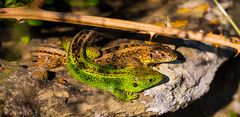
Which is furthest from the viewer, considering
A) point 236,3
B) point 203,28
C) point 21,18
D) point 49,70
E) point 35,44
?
point 236,3

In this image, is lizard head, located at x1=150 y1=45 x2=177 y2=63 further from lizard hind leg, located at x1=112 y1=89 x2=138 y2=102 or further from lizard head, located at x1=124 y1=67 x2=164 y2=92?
lizard hind leg, located at x1=112 y1=89 x2=138 y2=102

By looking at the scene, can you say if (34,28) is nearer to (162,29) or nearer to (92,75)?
(92,75)

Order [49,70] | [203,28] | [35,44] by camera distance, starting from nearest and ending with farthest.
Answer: [49,70] < [35,44] < [203,28]

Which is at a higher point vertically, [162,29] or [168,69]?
[162,29]

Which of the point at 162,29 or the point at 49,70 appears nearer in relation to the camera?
the point at 162,29

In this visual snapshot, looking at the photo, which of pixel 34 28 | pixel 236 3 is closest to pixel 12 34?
pixel 34 28

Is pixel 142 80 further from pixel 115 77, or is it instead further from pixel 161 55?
pixel 161 55
